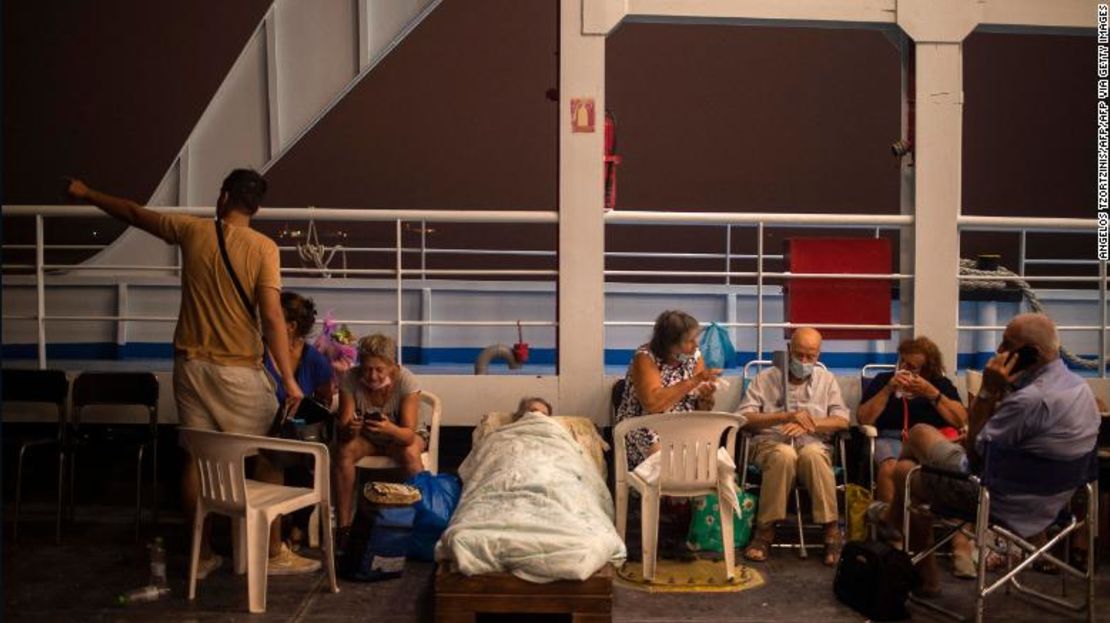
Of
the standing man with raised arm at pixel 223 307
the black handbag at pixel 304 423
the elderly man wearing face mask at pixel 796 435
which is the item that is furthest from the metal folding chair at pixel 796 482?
the standing man with raised arm at pixel 223 307

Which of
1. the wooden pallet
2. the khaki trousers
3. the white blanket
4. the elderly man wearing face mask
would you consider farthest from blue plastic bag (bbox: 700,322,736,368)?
the wooden pallet

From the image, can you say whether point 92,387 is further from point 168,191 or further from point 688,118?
point 688,118

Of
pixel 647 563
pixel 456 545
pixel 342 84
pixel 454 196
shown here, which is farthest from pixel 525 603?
pixel 454 196

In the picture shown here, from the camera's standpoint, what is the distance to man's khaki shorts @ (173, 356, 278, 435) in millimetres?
4578

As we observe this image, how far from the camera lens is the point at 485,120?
36.2ft

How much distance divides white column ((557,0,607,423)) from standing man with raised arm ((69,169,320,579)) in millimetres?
1884

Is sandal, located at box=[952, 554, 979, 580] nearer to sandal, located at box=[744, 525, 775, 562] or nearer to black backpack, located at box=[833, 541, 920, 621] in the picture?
black backpack, located at box=[833, 541, 920, 621]

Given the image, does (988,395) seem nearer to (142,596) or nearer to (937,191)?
(937,191)

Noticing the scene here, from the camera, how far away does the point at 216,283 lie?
4.57 m

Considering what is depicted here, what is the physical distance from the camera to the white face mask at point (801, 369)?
18.0ft

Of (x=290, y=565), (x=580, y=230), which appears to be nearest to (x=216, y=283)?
(x=290, y=565)

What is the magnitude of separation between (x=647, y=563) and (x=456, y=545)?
100cm

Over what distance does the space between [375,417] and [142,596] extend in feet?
3.95

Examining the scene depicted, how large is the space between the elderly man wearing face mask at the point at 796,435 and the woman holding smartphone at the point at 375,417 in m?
1.54
